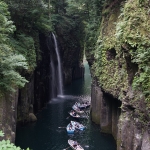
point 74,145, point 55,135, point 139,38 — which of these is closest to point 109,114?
point 74,145

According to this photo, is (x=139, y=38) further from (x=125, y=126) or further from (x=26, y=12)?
(x=26, y=12)

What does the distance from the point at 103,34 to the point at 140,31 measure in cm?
1146

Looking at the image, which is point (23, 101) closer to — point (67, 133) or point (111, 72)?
point (67, 133)

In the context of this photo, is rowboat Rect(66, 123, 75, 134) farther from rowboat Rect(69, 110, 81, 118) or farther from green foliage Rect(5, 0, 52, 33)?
green foliage Rect(5, 0, 52, 33)

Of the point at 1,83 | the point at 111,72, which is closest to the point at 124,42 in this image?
the point at 1,83

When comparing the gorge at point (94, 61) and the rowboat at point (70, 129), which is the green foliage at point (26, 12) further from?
the rowboat at point (70, 129)

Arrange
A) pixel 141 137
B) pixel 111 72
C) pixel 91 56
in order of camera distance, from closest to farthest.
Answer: pixel 141 137 → pixel 111 72 → pixel 91 56

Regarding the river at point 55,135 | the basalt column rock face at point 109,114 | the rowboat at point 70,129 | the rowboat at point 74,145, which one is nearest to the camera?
the rowboat at point 74,145

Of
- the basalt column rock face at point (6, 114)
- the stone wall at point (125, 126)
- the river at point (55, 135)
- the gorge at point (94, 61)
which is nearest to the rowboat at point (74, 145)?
the river at point (55, 135)

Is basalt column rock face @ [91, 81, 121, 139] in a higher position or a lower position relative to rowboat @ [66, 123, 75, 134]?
higher

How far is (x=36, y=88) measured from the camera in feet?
102

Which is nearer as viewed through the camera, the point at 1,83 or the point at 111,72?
the point at 1,83

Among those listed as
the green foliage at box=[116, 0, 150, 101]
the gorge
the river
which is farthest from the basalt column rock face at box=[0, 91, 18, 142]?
the green foliage at box=[116, 0, 150, 101]

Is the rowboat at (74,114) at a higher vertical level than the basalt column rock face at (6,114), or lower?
lower
